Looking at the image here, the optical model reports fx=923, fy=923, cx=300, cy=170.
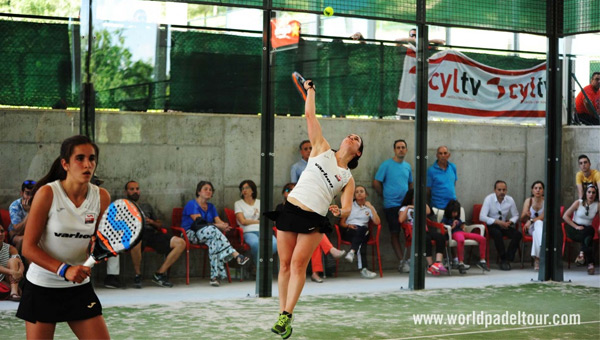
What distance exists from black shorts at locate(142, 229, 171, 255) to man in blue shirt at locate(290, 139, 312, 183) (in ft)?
5.01

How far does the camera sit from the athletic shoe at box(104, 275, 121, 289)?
29.0ft

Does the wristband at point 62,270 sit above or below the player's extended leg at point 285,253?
above

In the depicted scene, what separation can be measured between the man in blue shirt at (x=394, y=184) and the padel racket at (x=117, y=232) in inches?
269

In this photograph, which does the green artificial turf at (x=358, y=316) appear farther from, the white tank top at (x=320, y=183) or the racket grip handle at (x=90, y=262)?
the racket grip handle at (x=90, y=262)

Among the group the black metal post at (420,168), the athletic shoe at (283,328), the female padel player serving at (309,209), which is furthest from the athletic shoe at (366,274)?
the athletic shoe at (283,328)

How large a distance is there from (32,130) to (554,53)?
223 inches

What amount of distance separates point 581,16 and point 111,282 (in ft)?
18.9

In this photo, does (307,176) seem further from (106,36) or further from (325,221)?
(106,36)

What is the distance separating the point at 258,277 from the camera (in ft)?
28.4

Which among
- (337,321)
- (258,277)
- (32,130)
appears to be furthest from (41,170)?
(337,321)

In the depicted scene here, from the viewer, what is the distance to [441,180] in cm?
1091

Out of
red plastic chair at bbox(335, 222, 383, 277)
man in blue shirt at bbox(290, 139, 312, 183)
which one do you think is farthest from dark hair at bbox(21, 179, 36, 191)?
red plastic chair at bbox(335, 222, 383, 277)

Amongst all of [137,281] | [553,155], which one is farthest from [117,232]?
[553,155]

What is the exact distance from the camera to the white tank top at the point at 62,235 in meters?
3.72
